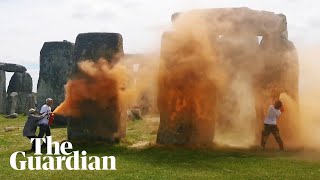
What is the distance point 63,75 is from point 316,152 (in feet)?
67.3

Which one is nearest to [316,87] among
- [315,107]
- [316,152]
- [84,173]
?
[315,107]

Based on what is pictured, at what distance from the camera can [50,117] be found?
18.9 metres

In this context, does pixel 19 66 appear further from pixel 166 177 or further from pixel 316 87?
pixel 166 177

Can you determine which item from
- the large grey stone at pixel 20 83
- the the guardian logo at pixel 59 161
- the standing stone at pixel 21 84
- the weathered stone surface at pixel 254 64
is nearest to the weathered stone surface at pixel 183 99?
the weathered stone surface at pixel 254 64

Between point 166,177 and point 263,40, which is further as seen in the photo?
point 263,40

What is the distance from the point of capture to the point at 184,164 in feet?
49.1

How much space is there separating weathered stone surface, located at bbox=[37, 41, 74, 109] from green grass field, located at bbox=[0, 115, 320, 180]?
14.3 metres

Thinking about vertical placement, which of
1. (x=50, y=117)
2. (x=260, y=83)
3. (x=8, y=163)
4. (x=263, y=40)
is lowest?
(x=8, y=163)

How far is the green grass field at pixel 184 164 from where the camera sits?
13.3 metres

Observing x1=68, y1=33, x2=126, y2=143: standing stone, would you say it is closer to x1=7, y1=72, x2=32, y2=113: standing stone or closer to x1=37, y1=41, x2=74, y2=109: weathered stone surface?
x1=37, y1=41, x2=74, y2=109: weathered stone surface

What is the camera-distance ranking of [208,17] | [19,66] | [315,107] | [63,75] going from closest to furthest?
[208,17] → [315,107] → [63,75] → [19,66]

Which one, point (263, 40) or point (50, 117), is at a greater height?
point (263, 40)

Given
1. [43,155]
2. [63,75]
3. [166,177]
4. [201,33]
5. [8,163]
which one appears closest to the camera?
[166,177]

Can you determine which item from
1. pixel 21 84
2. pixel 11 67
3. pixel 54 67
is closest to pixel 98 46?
Result: pixel 54 67
